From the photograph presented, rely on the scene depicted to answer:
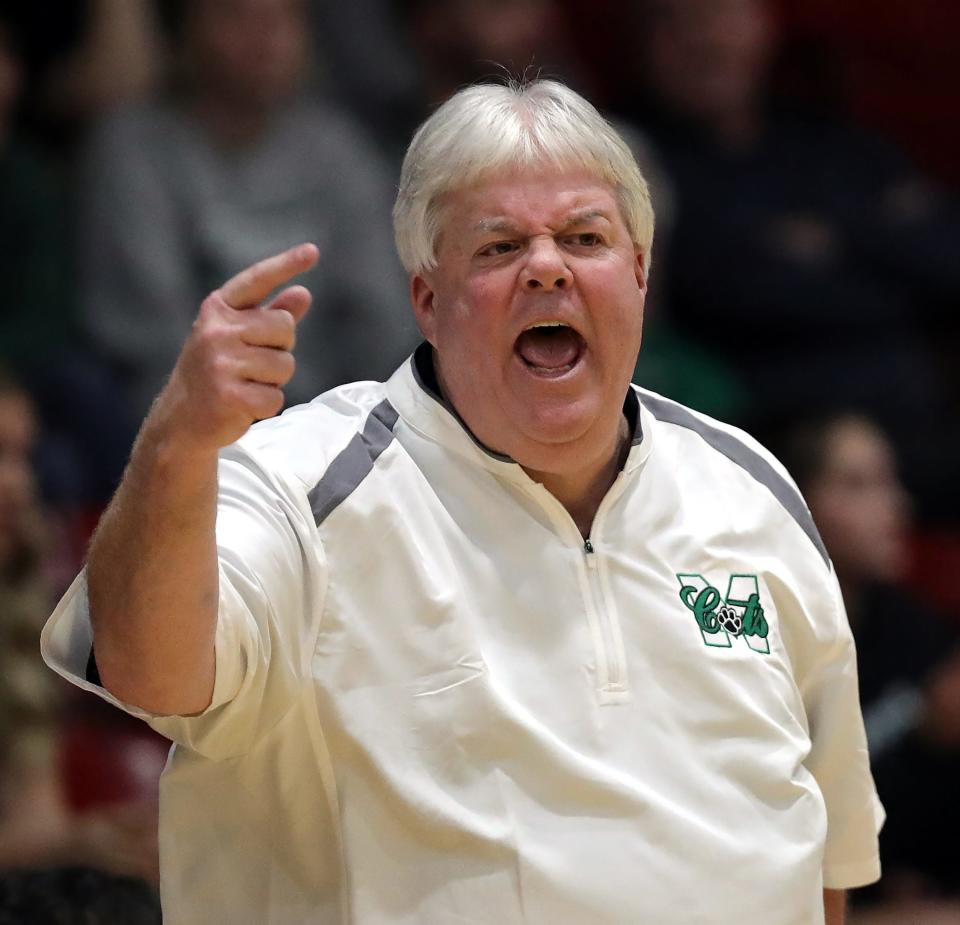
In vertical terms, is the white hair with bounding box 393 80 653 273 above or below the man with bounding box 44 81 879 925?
above

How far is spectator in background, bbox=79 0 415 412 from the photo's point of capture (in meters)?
4.72

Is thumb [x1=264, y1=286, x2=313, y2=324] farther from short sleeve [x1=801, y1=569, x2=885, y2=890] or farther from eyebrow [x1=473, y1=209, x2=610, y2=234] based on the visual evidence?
short sleeve [x1=801, y1=569, x2=885, y2=890]

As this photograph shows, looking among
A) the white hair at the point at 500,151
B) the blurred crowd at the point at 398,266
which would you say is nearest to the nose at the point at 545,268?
the white hair at the point at 500,151

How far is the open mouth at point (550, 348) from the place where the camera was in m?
2.36

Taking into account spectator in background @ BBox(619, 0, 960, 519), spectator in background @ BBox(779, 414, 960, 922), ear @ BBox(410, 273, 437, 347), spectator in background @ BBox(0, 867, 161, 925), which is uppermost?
ear @ BBox(410, 273, 437, 347)

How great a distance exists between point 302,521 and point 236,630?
21 centimetres

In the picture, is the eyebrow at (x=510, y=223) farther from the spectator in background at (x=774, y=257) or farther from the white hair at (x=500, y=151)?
the spectator in background at (x=774, y=257)

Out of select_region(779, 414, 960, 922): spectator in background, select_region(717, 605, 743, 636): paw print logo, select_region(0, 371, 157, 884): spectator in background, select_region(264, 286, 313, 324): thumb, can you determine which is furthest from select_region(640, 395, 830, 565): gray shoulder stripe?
select_region(779, 414, 960, 922): spectator in background

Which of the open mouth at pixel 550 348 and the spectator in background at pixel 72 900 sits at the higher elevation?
the open mouth at pixel 550 348

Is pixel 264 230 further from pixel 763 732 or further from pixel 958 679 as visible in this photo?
pixel 763 732

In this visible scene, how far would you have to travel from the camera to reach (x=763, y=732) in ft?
7.87

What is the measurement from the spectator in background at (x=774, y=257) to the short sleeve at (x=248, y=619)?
3263mm

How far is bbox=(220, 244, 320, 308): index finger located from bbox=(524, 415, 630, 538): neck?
59 centimetres

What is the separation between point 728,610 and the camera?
245 cm
